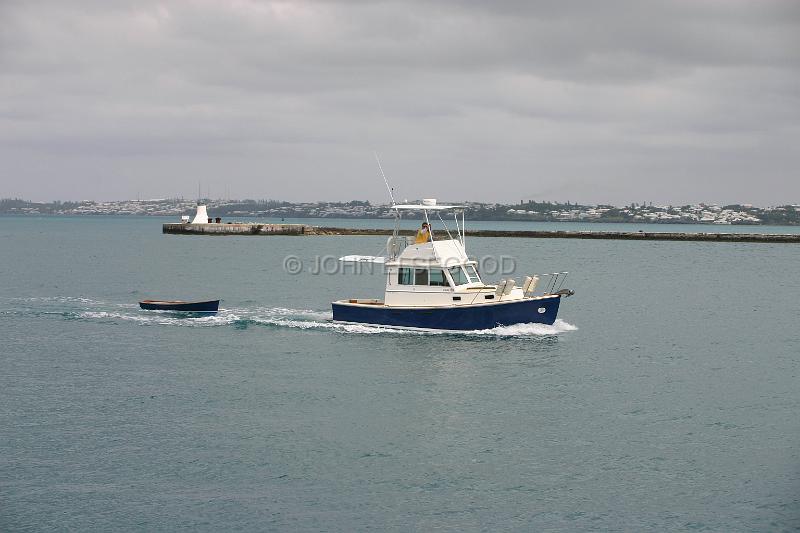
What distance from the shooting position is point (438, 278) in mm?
40500

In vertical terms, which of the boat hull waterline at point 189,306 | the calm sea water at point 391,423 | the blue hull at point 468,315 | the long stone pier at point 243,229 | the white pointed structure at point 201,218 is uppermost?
the white pointed structure at point 201,218

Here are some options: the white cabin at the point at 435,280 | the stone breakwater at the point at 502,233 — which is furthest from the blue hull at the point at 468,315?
the stone breakwater at the point at 502,233

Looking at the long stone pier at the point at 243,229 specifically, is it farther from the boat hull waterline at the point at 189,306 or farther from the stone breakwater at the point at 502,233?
the boat hull waterline at the point at 189,306

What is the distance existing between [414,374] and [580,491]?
42.3 feet

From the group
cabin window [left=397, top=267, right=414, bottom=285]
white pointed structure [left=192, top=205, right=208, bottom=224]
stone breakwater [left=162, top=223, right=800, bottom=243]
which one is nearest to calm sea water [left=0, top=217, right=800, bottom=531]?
cabin window [left=397, top=267, right=414, bottom=285]

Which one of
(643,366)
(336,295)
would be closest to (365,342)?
(643,366)

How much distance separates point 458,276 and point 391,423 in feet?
48.5

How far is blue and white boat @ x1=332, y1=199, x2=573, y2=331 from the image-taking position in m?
40.0

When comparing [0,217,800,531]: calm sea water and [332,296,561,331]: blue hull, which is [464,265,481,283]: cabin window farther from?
[0,217,800,531]: calm sea water

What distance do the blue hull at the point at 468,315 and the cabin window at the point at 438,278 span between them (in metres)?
1.23

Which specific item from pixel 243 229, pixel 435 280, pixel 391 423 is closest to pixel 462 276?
pixel 435 280

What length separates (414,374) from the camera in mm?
33469

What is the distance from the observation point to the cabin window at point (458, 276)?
4038 centimetres

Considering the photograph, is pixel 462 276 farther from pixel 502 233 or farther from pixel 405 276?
pixel 502 233
